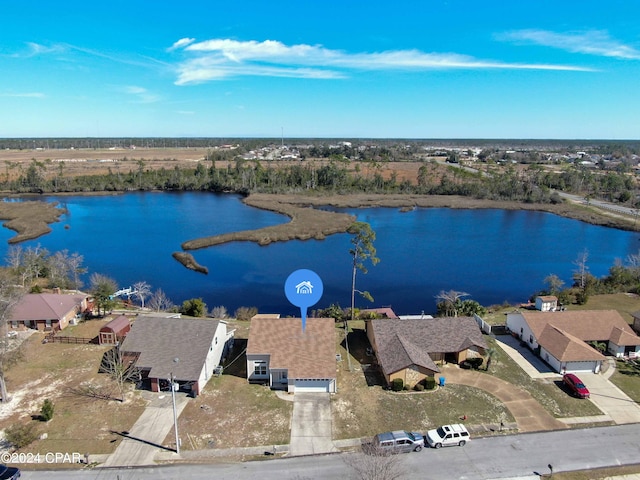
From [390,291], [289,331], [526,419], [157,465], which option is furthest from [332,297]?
[157,465]

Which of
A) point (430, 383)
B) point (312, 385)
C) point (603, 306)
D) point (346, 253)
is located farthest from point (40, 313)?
point (603, 306)

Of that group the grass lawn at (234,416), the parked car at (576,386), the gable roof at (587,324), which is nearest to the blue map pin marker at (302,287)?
the grass lawn at (234,416)

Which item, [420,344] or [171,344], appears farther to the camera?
[420,344]

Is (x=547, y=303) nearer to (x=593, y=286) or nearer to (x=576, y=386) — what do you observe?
(x=593, y=286)

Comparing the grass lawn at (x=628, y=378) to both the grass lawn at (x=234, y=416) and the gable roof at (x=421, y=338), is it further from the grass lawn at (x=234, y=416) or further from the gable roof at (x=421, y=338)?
the grass lawn at (x=234, y=416)

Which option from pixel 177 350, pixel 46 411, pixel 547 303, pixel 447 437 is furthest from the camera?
pixel 547 303

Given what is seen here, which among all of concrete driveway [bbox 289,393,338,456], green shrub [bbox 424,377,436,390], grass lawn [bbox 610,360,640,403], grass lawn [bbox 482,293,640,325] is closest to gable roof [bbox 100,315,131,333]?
concrete driveway [bbox 289,393,338,456]
